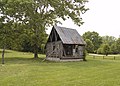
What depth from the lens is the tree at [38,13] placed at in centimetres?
4112

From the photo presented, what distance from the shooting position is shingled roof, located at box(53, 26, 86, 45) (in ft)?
136

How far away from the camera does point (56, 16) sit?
1812 inches

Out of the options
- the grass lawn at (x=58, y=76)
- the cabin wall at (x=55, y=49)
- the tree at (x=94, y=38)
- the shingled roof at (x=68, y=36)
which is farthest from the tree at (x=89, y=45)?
the grass lawn at (x=58, y=76)

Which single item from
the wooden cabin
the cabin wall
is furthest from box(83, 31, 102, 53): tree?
the cabin wall

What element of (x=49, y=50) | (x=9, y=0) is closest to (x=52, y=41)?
(x=49, y=50)

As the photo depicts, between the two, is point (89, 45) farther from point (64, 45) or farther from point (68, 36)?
point (64, 45)

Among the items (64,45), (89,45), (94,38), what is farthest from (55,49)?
(94,38)

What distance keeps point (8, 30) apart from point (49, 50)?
375 inches

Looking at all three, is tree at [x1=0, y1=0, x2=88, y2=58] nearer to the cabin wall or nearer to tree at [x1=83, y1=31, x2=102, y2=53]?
the cabin wall

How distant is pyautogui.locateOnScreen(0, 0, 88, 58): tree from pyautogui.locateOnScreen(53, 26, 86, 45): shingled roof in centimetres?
237

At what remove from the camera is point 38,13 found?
45.2 metres

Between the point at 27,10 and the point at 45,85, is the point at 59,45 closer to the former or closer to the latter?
the point at 27,10

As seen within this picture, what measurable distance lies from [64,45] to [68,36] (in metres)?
2.09

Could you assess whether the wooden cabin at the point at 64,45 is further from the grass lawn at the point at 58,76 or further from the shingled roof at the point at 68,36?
the grass lawn at the point at 58,76
